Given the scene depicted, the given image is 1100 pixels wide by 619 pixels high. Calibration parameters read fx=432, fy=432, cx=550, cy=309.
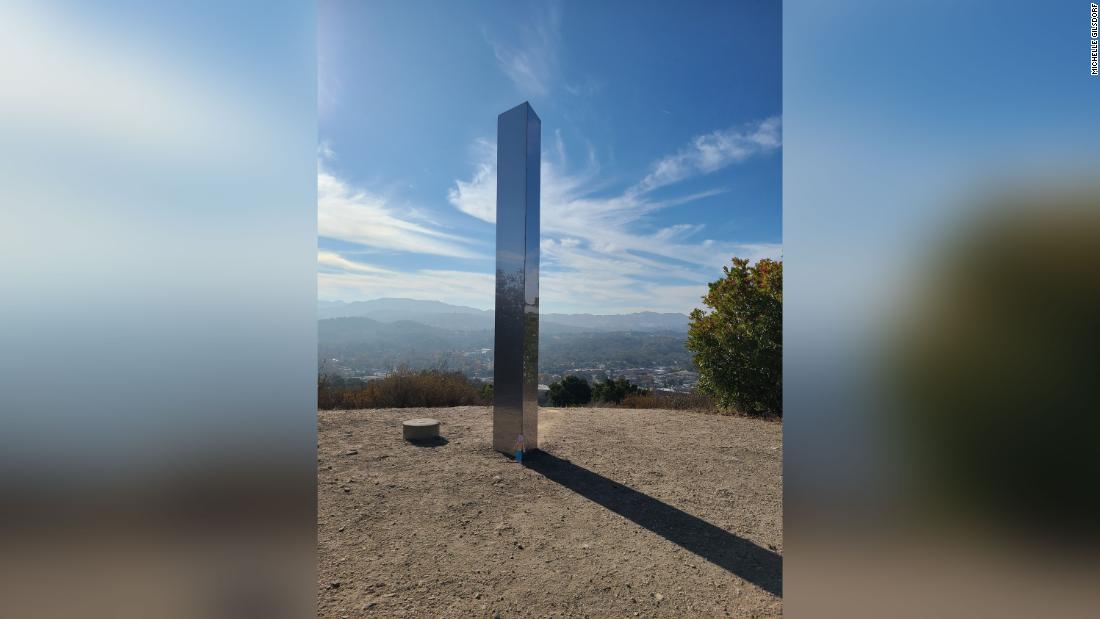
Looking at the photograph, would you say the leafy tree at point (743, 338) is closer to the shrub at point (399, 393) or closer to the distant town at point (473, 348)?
the distant town at point (473, 348)

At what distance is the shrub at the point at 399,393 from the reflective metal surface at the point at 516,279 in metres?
4.54

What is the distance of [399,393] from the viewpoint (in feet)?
34.7

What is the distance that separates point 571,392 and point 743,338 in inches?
219

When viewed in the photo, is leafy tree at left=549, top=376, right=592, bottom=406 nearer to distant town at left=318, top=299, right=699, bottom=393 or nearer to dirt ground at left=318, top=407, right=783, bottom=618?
distant town at left=318, top=299, right=699, bottom=393

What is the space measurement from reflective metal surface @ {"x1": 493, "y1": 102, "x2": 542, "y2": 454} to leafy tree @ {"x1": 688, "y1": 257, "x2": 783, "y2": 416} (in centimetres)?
471

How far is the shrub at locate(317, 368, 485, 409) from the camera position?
404 inches

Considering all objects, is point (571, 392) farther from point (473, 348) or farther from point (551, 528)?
point (551, 528)

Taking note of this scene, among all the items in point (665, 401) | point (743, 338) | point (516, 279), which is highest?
point (516, 279)

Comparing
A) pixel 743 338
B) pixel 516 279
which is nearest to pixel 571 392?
pixel 743 338

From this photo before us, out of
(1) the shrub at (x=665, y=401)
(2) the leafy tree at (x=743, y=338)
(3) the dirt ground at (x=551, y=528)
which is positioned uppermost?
(2) the leafy tree at (x=743, y=338)

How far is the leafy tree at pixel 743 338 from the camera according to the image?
8852mm

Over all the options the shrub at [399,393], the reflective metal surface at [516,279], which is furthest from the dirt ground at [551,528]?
the shrub at [399,393]

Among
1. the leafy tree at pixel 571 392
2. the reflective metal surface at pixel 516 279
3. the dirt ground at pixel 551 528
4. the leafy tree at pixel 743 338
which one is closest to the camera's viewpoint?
the dirt ground at pixel 551 528
